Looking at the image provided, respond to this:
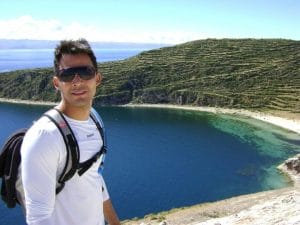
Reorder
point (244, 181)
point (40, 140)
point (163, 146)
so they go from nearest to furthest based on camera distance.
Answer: point (40, 140) → point (244, 181) → point (163, 146)

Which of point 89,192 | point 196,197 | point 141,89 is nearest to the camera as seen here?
point 89,192

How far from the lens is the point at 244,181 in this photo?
2731 inches

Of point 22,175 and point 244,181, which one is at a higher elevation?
point 22,175

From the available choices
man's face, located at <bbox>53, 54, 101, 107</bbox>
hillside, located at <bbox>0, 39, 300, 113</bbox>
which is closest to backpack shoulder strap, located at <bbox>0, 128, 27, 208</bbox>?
man's face, located at <bbox>53, 54, 101, 107</bbox>

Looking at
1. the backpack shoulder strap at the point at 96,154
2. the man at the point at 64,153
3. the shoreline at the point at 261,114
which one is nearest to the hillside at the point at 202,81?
the shoreline at the point at 261,114

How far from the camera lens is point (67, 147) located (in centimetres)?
492

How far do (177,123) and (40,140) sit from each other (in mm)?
122646

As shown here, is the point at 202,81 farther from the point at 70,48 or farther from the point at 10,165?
the point at 10,165

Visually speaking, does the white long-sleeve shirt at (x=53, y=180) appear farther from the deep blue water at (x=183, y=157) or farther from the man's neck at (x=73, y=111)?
the deep blue water at (x=183, y=157)

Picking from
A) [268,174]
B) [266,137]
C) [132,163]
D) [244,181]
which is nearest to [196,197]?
[244,181]

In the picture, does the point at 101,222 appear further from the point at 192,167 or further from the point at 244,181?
the point at 192,167

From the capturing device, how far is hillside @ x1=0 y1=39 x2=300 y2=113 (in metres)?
152

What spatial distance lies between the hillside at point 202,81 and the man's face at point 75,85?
5267 inches

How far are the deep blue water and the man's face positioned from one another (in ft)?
161
